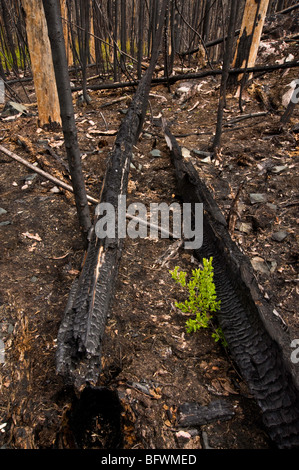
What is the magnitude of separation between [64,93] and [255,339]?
6.96ft

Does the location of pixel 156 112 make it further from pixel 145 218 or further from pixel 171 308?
pixel 171 308

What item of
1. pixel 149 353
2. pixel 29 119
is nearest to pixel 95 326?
pixel 149 353

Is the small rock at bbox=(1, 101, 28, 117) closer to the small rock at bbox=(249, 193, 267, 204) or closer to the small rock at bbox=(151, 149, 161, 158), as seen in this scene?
the small rock at bbox=(151, 149, 161, 158)

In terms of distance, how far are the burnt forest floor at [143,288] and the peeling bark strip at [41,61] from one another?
0.46 meters

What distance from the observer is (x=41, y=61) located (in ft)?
17.3

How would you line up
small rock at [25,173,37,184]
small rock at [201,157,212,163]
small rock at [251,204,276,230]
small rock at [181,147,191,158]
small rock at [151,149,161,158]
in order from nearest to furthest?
1. small rock at [251,204,276,230]
2. small rock at [25,173,37,184]
3. small rock at [201,157,212,163]
4. small rock at [181,147,191,158]
5. small rock at [151,149,161,158]

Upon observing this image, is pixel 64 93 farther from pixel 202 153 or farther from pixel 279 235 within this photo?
pixel 202 153

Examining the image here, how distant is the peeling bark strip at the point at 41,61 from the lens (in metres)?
4.91

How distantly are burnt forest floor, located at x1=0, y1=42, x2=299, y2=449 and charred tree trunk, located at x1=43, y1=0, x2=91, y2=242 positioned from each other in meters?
0.87

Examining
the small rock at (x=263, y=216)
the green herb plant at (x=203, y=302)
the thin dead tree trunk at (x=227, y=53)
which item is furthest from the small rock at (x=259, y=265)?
the thin dead tree trunk at (x=227, y=53)

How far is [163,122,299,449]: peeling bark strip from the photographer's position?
1617 millimetres

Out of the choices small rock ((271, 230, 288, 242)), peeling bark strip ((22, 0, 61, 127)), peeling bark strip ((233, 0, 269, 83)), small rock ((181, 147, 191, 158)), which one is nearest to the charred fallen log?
small rock ((271, 230, 288, 242))

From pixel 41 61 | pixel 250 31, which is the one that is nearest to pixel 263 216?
pixel 41 61

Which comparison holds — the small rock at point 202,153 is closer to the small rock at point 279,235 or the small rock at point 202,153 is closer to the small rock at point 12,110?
the small rock at point 279,235
